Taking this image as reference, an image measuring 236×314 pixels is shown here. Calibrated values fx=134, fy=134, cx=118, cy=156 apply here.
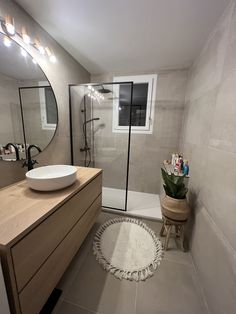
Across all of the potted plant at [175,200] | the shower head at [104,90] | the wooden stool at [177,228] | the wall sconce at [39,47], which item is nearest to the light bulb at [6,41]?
the wall sconce at [39,47]

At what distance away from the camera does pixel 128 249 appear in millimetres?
1417

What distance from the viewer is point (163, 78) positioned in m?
2.18

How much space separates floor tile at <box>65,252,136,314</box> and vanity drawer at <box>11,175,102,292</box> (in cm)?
50

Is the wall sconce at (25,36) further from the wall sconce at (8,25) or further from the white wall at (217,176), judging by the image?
the white wall at (217,176)

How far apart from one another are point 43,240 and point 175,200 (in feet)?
3.75

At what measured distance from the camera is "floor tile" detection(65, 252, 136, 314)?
3.14 ft

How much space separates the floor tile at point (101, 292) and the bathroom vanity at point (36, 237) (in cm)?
28

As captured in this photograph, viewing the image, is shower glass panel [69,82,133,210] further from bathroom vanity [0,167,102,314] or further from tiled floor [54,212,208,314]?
bathroom vanity [0,167,102,314]

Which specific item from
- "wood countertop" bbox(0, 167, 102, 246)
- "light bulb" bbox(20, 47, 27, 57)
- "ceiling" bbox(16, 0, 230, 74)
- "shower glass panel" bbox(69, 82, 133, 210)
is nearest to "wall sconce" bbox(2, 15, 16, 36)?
"light bulb" bbox(20, 47, 27, 57)

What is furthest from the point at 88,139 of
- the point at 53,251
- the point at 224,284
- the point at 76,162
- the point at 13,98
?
the point at 224,284

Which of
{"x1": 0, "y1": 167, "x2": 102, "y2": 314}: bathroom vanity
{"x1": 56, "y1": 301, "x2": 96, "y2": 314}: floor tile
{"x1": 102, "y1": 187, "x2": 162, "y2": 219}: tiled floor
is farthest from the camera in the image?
{"x1": 102, "y1": 187, "x2": 162, "y2": 219}: tiled floor

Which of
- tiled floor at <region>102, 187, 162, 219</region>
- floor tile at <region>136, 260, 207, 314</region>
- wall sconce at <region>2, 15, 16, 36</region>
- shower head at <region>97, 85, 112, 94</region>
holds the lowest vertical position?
floor tile at <region>136, 260, 207, 314</region>

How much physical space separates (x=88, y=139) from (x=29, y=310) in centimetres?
210

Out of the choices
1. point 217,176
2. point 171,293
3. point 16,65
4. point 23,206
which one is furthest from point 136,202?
point 16,65
